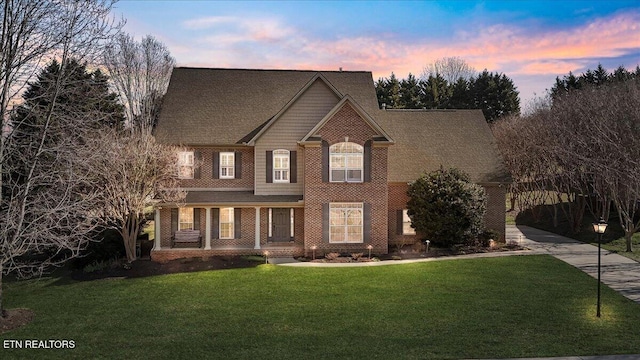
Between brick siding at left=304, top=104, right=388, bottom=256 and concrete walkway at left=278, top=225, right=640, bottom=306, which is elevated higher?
brick siding at left=304, top=104, right=388, bottom=256

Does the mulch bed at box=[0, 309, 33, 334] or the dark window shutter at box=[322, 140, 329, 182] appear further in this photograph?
the dark window shutter at box=[322, 140, 329, 182]

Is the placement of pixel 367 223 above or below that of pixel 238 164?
below

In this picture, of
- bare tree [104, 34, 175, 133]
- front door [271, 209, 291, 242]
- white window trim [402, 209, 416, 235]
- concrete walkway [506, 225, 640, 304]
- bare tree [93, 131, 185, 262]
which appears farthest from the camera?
bare tree [104, 34, 175, 133]

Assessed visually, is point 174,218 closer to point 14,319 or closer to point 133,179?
point 133,179

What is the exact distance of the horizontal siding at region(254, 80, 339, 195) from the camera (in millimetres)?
24750

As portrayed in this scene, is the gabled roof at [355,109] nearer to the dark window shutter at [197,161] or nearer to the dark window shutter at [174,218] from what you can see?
the dark window shutter at [197,161]

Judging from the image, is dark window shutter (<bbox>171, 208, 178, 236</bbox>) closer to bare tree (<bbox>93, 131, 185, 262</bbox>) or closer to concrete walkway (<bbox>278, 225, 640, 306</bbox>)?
bare tree (<bbox>93, 131, 185, 262</bbox>)

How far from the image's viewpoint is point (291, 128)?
24812 millimetres

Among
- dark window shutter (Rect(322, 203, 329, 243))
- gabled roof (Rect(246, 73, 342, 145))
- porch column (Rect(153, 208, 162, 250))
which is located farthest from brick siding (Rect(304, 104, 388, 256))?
porch column (Rect(153, 208, 162, 250))

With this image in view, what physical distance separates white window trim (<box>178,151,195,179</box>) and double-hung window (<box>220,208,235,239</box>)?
277 cm

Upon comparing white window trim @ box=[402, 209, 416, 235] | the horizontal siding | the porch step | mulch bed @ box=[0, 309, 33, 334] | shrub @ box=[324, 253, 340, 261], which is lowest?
mulch bed @ box=[0, 309, 33, 334]

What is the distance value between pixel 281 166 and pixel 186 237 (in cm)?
616

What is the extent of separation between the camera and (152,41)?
3803cm

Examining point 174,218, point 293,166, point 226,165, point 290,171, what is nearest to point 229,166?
point 226,165
